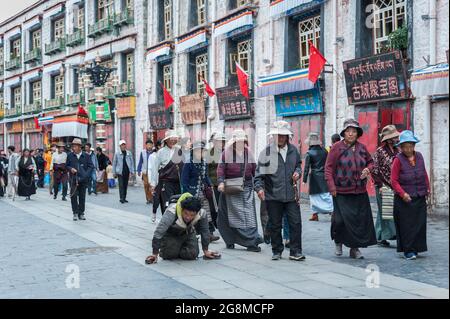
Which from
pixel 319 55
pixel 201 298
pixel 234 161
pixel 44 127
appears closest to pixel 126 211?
pixel 319 55

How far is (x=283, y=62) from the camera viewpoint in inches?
742

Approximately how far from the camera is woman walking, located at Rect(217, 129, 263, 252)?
30.0ft

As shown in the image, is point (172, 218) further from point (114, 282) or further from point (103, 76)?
point (103, 76)

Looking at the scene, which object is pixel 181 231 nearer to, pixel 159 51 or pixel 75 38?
pixel 159 51

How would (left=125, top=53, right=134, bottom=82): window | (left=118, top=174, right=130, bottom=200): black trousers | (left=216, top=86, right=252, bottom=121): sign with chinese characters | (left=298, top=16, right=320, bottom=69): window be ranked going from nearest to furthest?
(left=298, top=16, right=320, bottom=69): window → (left=118, top=174, right=130, bottom=200): black trousers → (left=216, top=86, right=252, bottom=121): sign with chinese characters → (left=125, top=53, right=134, bottom=82): window

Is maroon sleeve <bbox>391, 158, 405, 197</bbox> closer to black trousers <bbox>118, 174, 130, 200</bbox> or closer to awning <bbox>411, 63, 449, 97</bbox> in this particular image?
awning <bbox>411, 63, 449, 97</bbox>

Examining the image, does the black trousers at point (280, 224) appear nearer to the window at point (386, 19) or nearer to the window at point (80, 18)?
the window at point (386, 19)

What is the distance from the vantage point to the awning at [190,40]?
2295 centimetres

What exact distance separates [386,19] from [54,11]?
25.1 meters

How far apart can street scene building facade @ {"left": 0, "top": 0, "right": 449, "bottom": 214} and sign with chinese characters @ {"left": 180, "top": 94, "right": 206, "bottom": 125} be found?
7 cm

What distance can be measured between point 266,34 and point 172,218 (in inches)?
495

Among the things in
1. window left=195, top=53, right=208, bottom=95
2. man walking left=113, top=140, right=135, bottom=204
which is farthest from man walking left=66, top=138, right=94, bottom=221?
window left=195, top=53, right=208, bottom=95

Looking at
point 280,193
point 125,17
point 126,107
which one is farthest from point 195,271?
point 125,17

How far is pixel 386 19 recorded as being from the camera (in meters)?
15.4
